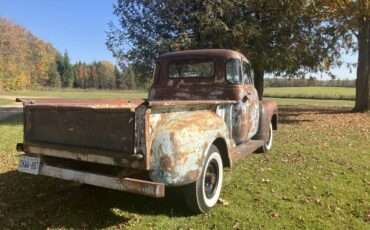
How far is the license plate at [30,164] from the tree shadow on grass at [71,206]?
58 cm

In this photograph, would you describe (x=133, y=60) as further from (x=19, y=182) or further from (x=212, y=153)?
(x=212, y=153)

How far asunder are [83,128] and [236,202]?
93.0 inches

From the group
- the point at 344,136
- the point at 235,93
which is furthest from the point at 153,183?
the point at 344,136

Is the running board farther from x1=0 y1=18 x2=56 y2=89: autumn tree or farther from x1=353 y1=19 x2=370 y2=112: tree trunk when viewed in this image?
x1=0 y1=18 x2=56 y2=89: autumn tree

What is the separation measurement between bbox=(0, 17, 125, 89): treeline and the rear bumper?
183 feet

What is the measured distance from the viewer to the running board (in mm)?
5534

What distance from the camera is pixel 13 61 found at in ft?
208

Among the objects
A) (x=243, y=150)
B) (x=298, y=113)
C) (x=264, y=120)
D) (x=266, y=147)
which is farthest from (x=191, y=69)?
(x=298, y=113)

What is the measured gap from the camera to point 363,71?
20.1 metres

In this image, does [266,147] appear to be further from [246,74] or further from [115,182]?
[115,182]

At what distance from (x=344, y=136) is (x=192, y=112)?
8.41m

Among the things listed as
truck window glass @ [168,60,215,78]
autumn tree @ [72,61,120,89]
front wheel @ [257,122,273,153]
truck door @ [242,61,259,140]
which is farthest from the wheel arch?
autumn tree @ [72,61,120,89]

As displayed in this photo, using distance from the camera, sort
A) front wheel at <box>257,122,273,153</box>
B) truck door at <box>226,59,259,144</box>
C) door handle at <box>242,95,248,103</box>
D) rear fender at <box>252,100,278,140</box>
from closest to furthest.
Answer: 1. truck door at <box>226,59,259,144</box>
2. door handle at <box>242,95,248,103</box>
3. rear fender at <box>252,100,278,140</box>
4. front wheel at <box>257,122,273,153</box>

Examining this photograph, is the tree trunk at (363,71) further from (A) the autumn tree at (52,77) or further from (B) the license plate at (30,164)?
(A) the autumn tree at (52,77)
